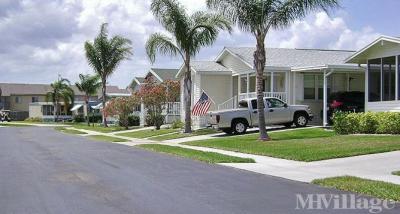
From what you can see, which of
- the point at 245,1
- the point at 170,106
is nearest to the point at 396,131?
the point at 245,1

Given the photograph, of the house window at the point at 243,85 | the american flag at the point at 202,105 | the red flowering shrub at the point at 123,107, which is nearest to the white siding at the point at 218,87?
the house window at the point at 243,85

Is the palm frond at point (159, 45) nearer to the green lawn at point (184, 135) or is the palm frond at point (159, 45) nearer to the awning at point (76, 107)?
the green lawn at point (184, 135)

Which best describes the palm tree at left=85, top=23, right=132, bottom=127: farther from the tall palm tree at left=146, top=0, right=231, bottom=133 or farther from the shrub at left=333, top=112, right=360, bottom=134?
the shrub at left=333, top=112, right=360, bottom=134

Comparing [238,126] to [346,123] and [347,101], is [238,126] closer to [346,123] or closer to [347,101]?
[347,101]

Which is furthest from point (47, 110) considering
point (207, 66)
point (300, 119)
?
point (300, 119)

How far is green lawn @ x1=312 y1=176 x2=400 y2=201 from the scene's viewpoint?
1099 cm

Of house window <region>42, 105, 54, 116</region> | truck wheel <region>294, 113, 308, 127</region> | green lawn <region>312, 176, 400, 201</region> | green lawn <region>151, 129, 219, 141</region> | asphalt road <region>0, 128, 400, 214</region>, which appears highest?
house window <region>42, 105, 54, 116</region>

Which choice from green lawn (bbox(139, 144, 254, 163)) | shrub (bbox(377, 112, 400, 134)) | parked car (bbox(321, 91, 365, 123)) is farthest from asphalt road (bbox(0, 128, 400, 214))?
parked car (bbox(321, 91, 365, 123))

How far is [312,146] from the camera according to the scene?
20.7 m

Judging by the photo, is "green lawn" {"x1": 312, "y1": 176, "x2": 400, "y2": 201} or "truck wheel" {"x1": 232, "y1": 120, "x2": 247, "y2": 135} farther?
"truck wheel" {"x1": 232, "y1": 120, "x2": 247, "y2": 135}

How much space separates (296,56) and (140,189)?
83.8 feet

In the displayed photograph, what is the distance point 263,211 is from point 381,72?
60.5ft

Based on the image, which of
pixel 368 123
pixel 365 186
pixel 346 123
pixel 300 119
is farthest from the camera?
pixel 300 119

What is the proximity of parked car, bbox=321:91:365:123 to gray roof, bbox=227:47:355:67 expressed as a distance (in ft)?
6.71
